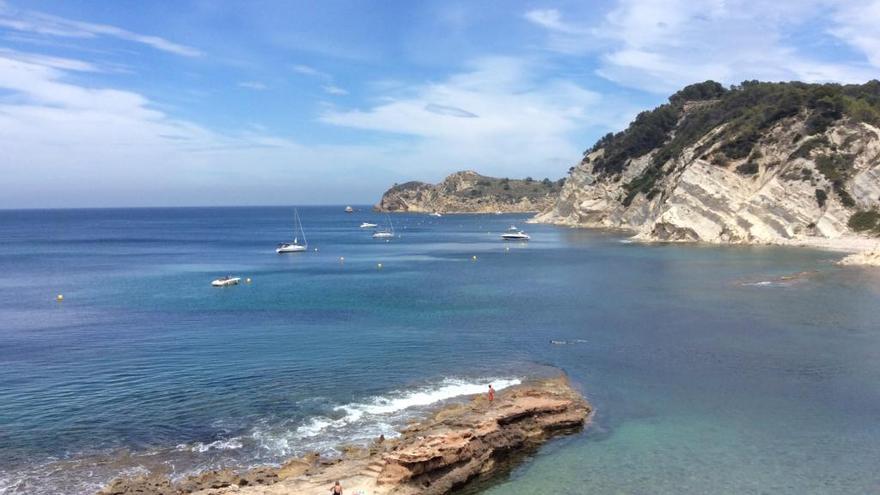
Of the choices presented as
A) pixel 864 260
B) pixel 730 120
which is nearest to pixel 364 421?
pixel 864 260

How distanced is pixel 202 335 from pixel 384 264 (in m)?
40.2

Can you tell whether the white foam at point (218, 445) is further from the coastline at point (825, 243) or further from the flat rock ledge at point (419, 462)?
the coastline at point (825, 243)

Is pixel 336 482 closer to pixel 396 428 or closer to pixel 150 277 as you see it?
pixel 396 428

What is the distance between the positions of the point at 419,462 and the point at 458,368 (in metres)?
12.4

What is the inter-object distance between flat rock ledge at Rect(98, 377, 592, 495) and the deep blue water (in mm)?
1039

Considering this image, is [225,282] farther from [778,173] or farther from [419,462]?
[778,173]

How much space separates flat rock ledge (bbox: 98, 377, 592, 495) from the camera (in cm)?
1769

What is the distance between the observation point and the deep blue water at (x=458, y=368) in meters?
→ 20.3

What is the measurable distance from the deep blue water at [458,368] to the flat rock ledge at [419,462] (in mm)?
1039

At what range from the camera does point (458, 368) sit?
30.6 metres

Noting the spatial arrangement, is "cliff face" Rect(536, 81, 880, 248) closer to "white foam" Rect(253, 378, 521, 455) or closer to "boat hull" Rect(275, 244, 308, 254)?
"boat hull" Rect(275, 244, 308, 254)

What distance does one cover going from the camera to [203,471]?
19484 mm

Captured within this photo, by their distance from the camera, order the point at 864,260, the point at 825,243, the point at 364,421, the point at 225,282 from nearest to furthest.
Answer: the point at 364,421 → the point at 225,282 → the point at 864,260 → the point at 825,243

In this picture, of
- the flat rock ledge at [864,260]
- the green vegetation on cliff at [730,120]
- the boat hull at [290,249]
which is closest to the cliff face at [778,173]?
the green vegetation on cliff at [730,120]
